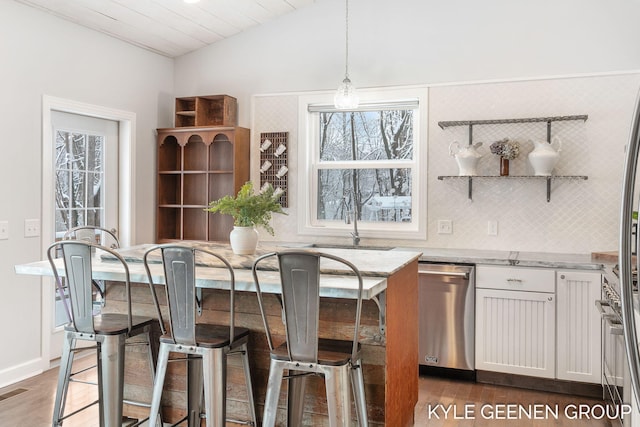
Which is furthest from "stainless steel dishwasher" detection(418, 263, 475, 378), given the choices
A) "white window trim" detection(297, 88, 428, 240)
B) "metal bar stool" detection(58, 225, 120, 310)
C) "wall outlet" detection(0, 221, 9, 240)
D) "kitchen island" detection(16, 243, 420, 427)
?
"wall outlet" detection(0, 221, 9, 240)

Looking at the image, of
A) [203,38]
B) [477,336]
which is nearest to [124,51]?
[203,38]

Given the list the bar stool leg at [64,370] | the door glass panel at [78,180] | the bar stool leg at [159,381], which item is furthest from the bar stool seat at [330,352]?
the door glass panel at [78,180]

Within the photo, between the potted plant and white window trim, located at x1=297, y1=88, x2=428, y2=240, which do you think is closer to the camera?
the potted plant

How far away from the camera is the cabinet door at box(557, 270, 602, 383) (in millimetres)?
3449

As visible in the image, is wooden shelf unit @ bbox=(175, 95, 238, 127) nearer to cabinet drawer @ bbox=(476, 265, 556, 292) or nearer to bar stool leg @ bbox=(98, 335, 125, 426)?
cabinet drawer @ bbox=(476, 265, 556, 292)

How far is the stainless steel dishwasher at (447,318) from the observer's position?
3.74 metres

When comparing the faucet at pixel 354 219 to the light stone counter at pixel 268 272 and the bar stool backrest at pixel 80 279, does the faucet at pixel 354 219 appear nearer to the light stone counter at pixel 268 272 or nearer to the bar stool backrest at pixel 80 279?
the light stone counter at pixel 268 272

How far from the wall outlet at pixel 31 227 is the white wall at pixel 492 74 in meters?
2.00

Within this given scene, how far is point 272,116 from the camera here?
4.94 m

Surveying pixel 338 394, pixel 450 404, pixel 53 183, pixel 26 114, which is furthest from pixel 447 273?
pixel 26 114

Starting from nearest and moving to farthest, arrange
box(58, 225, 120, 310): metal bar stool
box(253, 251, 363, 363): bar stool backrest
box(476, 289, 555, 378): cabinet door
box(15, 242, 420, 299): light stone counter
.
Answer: box(253, 251, 363, 363): bar stool backrest → box(15, 242, 420, 299): light stone counter → box(58, 225, 120, 310): metal bar stool → box(476, 289, 555, 378): cabinet door

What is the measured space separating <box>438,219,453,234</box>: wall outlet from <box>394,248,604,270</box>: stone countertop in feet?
0.94

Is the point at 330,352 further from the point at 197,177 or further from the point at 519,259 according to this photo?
the point at 197,177

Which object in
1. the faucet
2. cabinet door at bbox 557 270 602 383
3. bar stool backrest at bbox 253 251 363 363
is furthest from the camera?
the faucet
